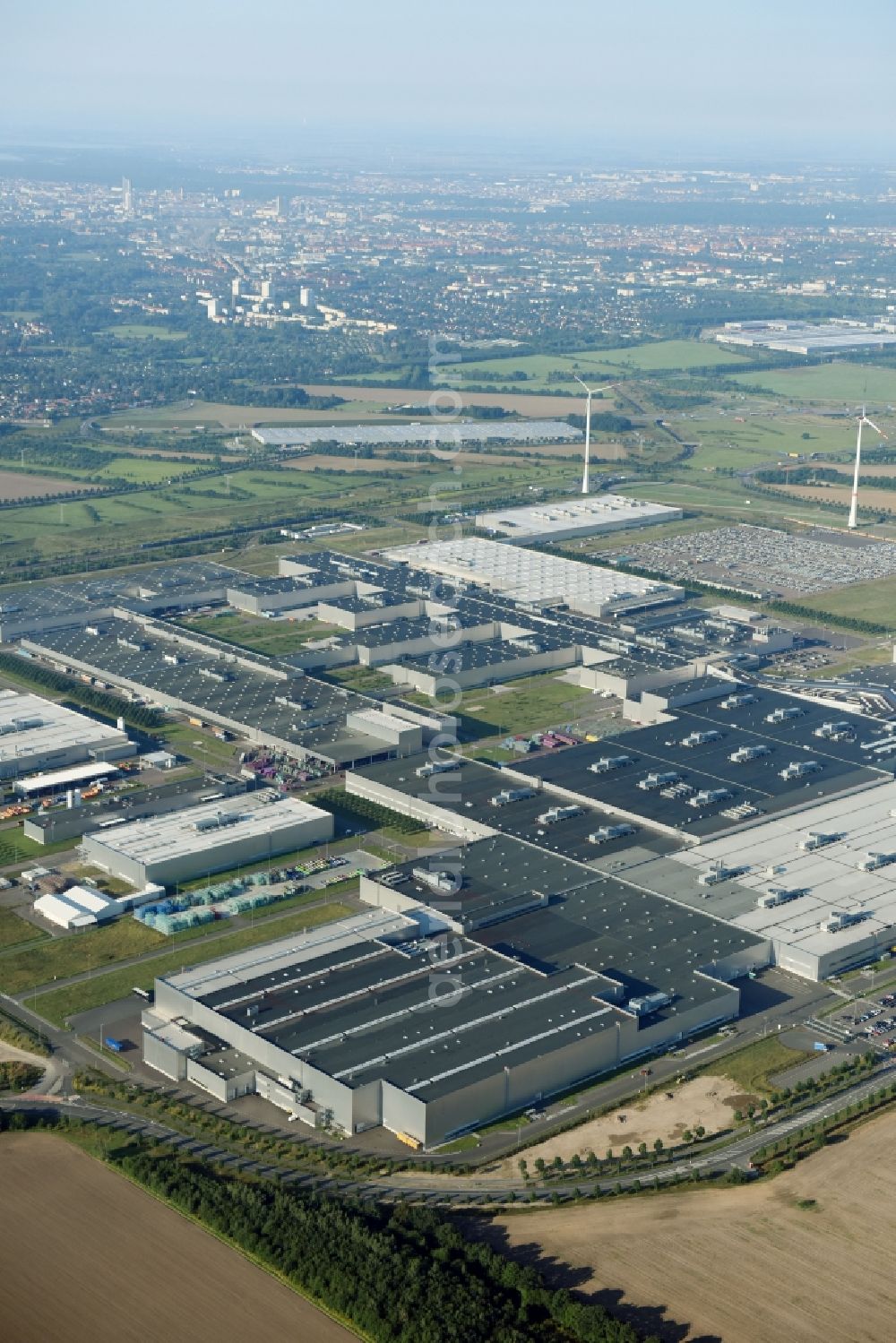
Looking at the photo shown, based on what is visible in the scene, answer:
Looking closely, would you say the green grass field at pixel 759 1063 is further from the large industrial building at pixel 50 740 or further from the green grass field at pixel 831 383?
the green grass field at pixel 831 383

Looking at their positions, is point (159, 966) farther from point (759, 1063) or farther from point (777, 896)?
point (777, 896)

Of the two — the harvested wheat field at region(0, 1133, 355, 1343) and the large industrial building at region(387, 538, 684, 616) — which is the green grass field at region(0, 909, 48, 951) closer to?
the harvested wheat field at region(0, 1133, 355, 1343)

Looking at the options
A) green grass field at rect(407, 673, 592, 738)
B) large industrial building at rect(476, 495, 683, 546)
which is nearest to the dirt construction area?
green grass field at rect(407, 673, 592, 738)

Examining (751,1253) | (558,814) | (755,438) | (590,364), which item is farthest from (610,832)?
(590,364)

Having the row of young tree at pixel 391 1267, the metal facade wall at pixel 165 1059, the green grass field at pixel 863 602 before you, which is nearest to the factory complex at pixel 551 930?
the metal facade wall at pixel 165 1059

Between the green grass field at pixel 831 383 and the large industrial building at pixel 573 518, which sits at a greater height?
the green grass field at pixel 831 383
